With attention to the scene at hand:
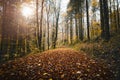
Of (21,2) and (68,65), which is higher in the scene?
(21,2)

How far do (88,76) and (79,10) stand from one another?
3083 cm

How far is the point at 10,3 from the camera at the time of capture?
18.8 meters

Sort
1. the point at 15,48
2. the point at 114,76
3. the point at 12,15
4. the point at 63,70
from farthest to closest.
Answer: the point at 12,15 → the point at 15,48 → the point at 63,70 → the point at 114,76

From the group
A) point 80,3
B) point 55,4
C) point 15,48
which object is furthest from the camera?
point 80,3

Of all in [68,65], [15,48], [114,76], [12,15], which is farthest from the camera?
[12,15]

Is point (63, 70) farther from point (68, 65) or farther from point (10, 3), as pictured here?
point (10, 3)

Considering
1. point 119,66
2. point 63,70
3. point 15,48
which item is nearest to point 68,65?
point 63,70

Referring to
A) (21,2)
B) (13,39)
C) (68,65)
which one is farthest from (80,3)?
(68,65)

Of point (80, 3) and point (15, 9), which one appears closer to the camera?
point (15, 9)

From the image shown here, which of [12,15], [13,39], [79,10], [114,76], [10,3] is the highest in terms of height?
[79,10]

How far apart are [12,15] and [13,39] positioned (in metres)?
3.11

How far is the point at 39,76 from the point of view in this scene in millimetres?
7504

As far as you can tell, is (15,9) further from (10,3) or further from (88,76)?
(88,76)

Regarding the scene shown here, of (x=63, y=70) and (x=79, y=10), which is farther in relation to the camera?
(x=79, y=10)
